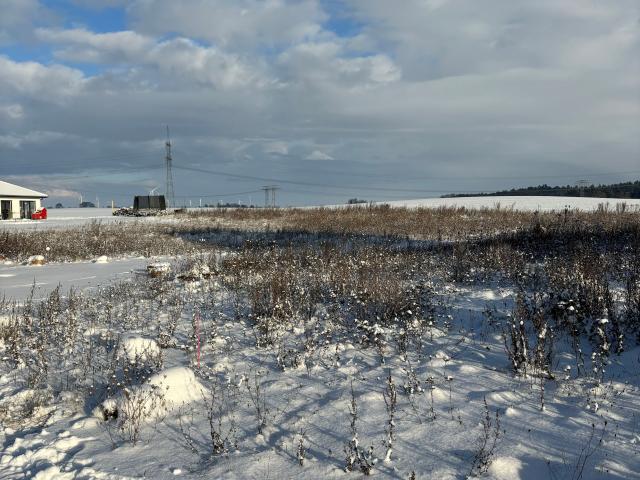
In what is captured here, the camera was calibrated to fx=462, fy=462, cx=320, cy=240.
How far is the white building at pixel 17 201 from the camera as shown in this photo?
44.3 meters

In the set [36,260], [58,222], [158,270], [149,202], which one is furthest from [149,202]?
[158,270]

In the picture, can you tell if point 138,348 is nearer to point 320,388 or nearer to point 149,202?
point 320,388

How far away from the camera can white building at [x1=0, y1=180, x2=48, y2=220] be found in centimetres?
4434

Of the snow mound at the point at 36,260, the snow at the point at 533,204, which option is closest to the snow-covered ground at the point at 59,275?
the snow mound at the point at 36,260

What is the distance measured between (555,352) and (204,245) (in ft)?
50.2

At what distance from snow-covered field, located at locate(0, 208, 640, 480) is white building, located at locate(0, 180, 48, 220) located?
142 ft

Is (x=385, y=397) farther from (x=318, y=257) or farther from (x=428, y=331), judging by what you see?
(x=318, y=257)

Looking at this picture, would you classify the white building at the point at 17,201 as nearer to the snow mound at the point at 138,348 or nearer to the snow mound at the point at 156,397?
the snow mound at the point at 138,348

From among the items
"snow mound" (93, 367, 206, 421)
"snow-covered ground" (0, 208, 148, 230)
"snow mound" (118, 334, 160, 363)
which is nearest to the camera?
"snow mound" (93, 367, 206, 421)

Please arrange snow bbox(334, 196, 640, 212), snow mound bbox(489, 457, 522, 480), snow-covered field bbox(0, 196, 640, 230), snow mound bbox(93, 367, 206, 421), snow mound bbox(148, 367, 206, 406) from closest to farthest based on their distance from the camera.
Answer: snow mound bbox(489, 457, 522, 480)
snow mound bbox(93, 367, 206, 421)
snow mound bbox(148, 367, 206, 406)
snow-covered field bbox(0, 196, 640, 230)
snow bbox(334, 196, 640, 212)

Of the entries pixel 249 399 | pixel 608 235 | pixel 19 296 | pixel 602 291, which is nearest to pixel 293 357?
pixel 249 399

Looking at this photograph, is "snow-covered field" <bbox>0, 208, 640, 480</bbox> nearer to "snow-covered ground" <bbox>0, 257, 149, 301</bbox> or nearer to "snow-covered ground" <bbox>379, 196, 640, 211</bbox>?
"snow-covered ground" <bbox>0, 257, 149, 301</bbox>

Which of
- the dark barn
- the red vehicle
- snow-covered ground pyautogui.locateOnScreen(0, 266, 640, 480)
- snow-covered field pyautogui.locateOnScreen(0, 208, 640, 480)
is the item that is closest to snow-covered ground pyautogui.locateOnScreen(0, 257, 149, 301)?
snow-covered field pyautogui.locateOnScreen(0, 208, 640, 480)

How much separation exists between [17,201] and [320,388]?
50272mm
